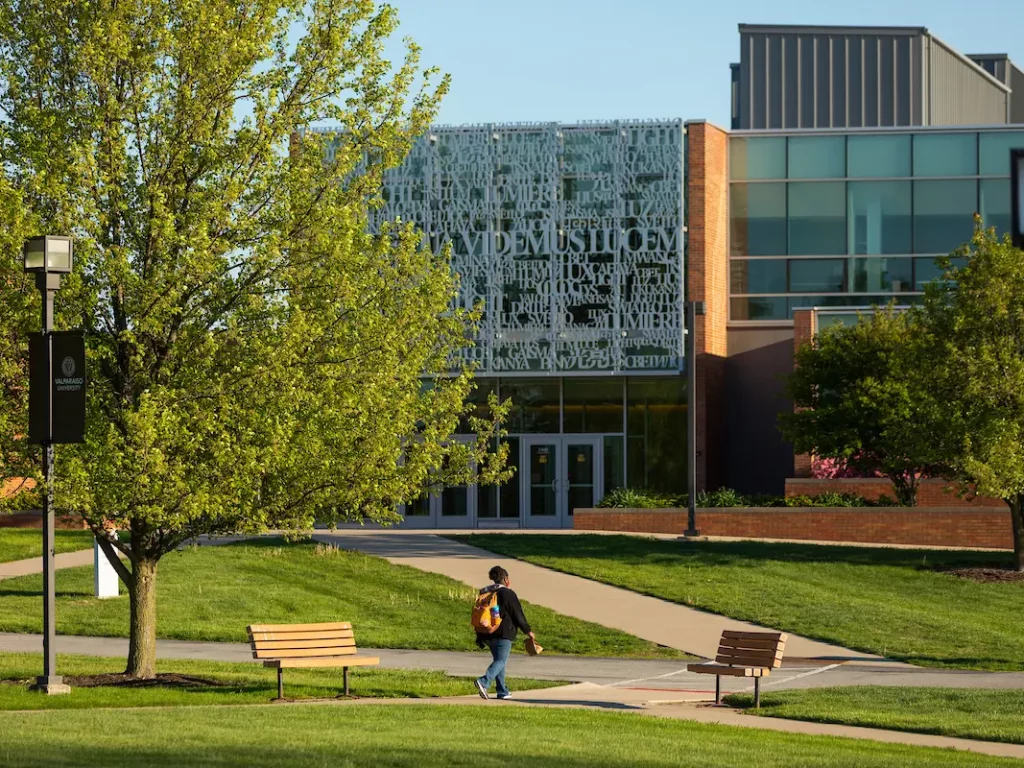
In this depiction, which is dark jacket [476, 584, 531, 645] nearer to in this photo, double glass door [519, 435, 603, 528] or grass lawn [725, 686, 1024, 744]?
grass lawn [725, 686, 1024, 744]

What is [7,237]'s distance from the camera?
598 inches

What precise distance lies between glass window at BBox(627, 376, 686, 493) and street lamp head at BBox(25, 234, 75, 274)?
1215 inches

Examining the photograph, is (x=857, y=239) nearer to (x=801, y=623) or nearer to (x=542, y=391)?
(x=542, y=391)

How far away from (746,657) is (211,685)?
→ 18.4ft

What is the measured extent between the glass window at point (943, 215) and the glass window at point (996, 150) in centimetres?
57

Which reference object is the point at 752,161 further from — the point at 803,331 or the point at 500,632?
the point at 500,632

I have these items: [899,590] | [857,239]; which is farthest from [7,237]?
[857,239]

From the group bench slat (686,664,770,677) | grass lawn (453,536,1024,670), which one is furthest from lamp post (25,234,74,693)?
grass lawn (453,536,1024,670)

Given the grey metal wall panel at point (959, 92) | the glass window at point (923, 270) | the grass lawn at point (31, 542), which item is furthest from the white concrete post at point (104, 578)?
the grey metal wall panel at point (959, 92)

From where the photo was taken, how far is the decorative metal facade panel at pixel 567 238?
4375 cm

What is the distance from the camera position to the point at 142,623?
56.3 feet

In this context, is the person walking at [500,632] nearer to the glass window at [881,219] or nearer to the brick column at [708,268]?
the brick column at [708,268]

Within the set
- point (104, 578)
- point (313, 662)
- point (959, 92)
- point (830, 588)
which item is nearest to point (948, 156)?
point (830, 588)

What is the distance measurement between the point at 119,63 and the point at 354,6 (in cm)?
256
